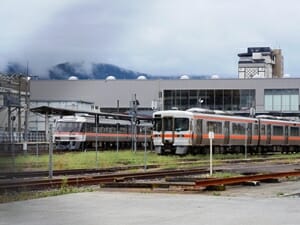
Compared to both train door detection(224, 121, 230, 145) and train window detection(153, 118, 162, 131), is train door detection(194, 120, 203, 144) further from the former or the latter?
train door detection(224, 121, 230, 145)

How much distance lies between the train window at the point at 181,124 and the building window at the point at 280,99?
5127 centimetres

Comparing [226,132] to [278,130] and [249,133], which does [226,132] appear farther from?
[278,130]

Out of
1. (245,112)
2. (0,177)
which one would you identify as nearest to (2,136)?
(0,177)

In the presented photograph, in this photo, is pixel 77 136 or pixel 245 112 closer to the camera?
pixel 77 136

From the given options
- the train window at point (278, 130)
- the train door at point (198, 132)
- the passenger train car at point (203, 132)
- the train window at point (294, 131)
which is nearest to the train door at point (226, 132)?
the passenger train car at point (203, 132)

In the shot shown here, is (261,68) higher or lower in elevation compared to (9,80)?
higher

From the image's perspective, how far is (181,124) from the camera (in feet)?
132

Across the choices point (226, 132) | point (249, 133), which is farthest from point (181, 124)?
point (249, 133)

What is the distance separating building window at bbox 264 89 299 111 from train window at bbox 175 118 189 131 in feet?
168

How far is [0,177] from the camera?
300cm

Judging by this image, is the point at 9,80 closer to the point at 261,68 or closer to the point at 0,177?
the point at 0,177

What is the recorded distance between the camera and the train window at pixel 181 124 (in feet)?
131

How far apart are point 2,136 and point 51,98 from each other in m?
0.38

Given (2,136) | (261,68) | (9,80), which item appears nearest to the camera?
(9,80)
